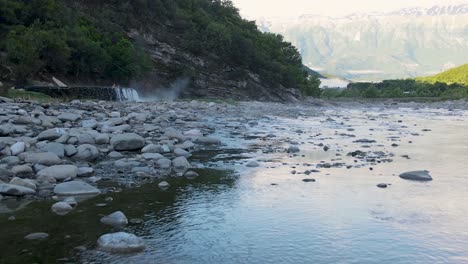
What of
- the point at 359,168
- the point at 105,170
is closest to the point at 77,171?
the point at 105,170

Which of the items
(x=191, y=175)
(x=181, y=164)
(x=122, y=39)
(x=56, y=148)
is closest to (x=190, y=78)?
(x=122, y=39)

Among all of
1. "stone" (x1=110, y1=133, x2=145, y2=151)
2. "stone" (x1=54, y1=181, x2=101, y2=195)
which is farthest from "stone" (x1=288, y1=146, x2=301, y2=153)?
"stone" (x1=54, y1=181, x2=101, y2=195)

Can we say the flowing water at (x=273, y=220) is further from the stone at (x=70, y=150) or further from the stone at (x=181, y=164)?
the stone at (x=70, y=150)

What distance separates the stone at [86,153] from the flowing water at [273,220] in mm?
2686

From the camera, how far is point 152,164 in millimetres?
12016

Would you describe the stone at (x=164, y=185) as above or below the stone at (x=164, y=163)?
below

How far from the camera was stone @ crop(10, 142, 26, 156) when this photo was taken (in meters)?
11.0

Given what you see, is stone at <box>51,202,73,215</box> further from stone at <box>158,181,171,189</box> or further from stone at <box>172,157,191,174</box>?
stone at <box>172,157,191,174</box>

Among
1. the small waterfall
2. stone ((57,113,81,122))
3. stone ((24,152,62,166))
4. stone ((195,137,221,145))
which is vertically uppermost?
the small waterfall

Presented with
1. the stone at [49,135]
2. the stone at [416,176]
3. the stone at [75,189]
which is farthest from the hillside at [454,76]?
the stone at [75,189]

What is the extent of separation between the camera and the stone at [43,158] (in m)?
10.4

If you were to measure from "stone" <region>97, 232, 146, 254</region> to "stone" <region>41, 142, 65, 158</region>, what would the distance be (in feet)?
18.1

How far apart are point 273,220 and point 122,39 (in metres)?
49.8

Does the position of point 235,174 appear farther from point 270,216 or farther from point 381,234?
point 381,234
